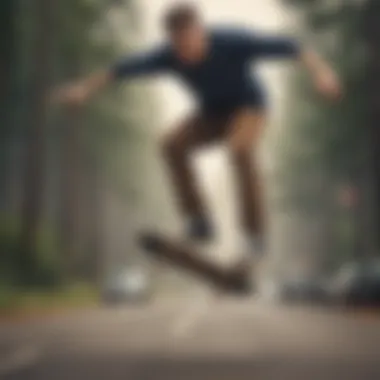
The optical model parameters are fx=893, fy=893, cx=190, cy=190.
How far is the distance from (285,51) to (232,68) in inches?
7.2

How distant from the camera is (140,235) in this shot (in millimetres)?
2984

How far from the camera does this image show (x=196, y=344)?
2.87 metres

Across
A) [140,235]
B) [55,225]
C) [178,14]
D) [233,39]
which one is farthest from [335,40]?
[55,225]

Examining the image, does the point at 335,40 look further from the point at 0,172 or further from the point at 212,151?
the point at 0,172

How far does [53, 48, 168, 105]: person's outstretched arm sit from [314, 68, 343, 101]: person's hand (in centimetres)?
51

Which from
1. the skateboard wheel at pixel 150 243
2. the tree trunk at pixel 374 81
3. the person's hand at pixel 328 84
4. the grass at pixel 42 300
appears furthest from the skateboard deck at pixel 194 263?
the person's hand at pixel 328 84

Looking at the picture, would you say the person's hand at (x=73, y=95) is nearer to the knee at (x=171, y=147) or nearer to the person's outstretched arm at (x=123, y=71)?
the person's outstretched arm at (x=123, y=71)

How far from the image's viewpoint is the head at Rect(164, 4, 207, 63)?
2947 millimetres

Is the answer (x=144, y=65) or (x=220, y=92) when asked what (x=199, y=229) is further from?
(x=144, y=65)

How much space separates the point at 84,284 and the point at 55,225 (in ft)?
0.95

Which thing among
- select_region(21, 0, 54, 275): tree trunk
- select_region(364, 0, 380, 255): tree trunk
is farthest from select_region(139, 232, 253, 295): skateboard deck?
select_region(364, 0, 380, 255): tree trunk

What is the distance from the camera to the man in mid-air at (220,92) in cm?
295

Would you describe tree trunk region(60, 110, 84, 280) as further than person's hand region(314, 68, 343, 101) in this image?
Yes

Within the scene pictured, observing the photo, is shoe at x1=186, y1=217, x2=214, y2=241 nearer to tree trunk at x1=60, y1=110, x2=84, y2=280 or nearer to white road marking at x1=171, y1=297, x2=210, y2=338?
white road marking at x1=171, y1=297, x2=210, y2=338
